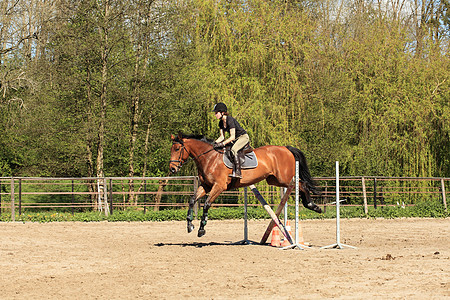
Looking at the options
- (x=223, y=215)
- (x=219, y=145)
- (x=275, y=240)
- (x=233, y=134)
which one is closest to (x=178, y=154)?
(x=219, y=145)

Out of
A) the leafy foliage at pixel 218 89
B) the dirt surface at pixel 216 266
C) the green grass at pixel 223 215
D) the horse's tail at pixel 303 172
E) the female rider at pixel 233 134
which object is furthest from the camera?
the leafy foliage at pixel 218 89

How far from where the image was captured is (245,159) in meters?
13.1

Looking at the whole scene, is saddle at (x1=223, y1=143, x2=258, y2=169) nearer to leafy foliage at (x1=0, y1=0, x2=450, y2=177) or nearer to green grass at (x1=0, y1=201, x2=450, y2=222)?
green grass at (x1=0, y1=201, x2=450, y2=222)

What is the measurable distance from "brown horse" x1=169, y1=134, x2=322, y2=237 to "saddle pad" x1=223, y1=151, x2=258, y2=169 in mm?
76

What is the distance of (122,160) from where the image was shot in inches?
1086

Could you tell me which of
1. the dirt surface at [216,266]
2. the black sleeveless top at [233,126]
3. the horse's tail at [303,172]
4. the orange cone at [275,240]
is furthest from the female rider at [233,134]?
the dirt surface at [216,266]

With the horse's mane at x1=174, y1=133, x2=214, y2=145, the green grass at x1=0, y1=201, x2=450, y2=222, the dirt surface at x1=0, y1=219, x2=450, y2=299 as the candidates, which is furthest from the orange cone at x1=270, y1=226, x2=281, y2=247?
the green grass at x1=0, y1=201, x2=450, y2=222

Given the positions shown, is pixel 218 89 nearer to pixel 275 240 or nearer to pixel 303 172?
pixel 303 172

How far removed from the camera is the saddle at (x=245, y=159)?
13.0 metres

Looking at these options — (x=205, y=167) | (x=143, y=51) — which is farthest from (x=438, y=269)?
(x=143, y=51)

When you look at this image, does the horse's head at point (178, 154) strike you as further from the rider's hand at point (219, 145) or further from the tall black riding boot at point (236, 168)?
the tall black riding boot at point (236, 168)

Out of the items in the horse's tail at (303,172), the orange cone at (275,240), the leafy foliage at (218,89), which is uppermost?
the leafy foliage at (218,89)

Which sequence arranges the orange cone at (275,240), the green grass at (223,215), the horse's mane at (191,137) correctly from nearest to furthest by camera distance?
the orange cone at (275,240) < the horse's mane at (191,137) < the green grass at (223,215)

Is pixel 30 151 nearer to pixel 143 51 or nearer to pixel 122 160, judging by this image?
pixel 122 160
